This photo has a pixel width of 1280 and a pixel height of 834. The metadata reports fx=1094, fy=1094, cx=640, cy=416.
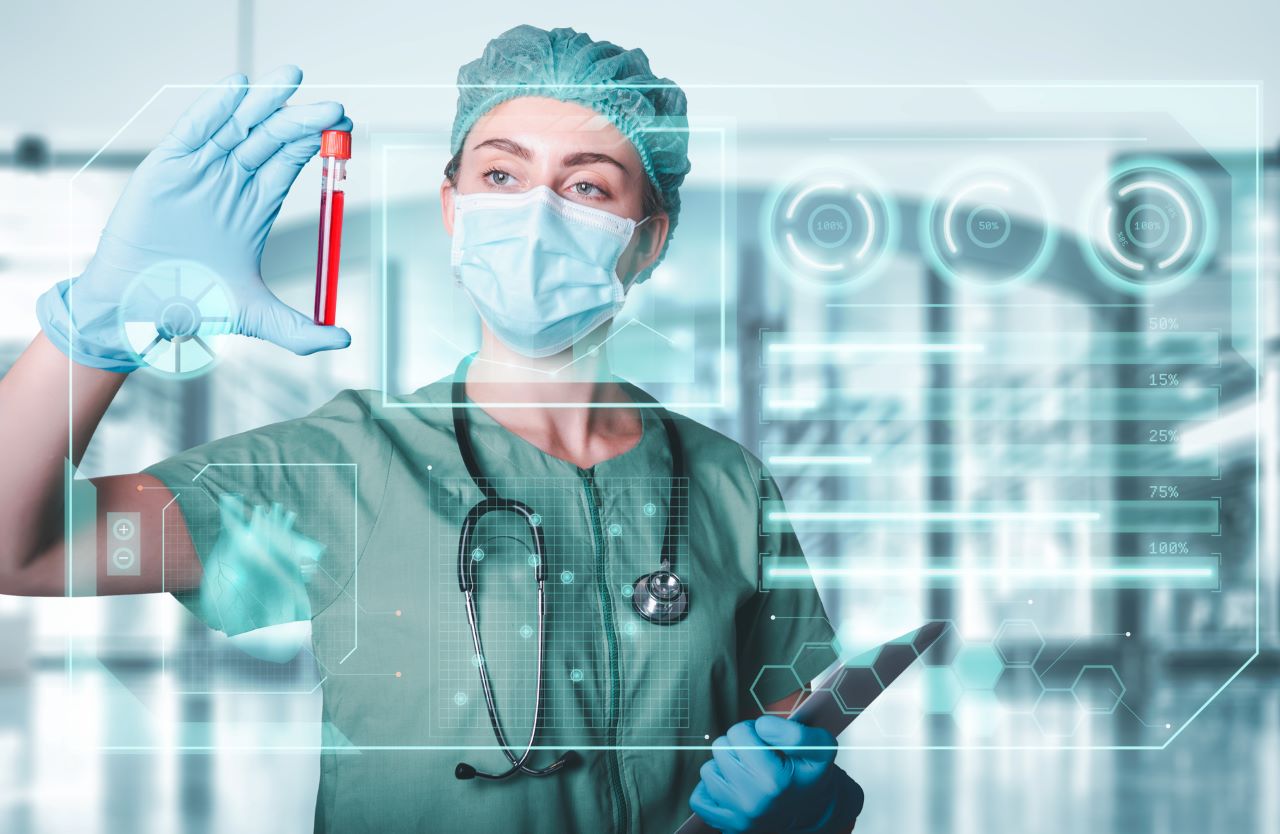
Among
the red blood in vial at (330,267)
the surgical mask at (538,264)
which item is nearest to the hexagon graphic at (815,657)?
the surgical mask at (538,264)

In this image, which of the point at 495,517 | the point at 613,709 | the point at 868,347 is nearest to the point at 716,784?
the point at 613,709

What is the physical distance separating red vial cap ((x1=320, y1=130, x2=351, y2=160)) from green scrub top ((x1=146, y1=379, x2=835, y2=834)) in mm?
293

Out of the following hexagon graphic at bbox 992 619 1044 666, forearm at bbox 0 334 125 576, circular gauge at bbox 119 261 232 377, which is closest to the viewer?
forearm at bbox 0 334 125 576

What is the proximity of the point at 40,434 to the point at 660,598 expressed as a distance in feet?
2.15

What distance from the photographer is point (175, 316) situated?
1.21 meters

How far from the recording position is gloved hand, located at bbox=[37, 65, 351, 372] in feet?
3.78

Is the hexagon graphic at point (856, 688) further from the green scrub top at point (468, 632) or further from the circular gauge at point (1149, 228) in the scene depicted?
the circular gauge at point (1149, 228)

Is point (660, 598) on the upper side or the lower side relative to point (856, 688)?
upper

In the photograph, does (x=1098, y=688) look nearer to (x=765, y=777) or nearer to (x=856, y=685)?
(x=856, y=685)

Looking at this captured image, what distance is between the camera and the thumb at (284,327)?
4.07 feet

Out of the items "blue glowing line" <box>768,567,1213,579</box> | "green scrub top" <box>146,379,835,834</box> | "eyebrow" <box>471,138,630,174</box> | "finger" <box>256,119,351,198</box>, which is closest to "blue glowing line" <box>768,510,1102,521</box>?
"blue glowing line" <box>768,567,1213,579</box>

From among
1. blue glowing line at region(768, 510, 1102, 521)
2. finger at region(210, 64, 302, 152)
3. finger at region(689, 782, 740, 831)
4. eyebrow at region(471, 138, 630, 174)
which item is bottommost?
finger at region(689, 782, 740, 831)

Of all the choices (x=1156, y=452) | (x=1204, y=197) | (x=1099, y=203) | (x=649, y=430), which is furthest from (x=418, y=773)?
(x=1204, y=197)

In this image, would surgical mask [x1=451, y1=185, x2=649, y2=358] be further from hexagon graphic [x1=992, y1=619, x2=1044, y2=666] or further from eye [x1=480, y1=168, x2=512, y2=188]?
hexagon graphic [x1=992, y1=619, x2=1044, y2=666]
